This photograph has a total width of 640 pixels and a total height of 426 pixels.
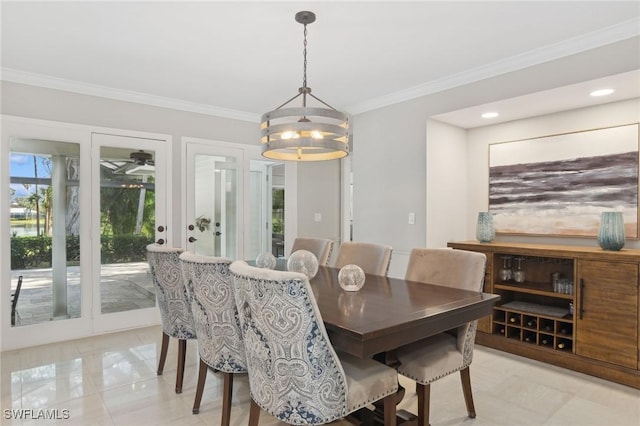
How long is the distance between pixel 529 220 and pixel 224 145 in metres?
3.36

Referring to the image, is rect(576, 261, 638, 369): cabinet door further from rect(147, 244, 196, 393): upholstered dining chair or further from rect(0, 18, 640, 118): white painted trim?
rect(147, 244, 196, 393): upholstered dining chair

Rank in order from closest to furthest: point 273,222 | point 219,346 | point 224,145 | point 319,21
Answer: point 219,346 < point 319,21 < point 224,145 < point 273,222

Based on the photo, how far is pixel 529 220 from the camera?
141 inches

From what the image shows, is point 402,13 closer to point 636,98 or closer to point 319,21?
point 319,21

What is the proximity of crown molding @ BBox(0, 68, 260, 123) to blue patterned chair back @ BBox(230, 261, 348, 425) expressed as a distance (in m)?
3.11

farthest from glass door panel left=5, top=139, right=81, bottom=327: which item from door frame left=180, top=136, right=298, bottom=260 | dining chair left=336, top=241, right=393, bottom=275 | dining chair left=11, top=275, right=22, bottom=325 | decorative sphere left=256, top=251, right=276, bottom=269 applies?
dining chair left=336, top=241, right=393, bottom=275

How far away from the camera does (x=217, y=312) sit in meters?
2.01

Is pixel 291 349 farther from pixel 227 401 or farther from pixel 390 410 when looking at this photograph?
pixel 227 401

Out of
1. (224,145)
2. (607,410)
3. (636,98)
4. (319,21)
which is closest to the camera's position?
(607,410)

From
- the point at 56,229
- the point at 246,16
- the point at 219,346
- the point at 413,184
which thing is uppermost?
the point at 246,16

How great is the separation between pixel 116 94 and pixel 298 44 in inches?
84.1

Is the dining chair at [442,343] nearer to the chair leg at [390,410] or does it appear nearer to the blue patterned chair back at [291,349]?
the chair leg at [390,410]

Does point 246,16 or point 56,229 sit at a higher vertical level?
point 246,16

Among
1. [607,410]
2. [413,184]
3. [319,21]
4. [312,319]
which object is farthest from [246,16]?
[607,410]
